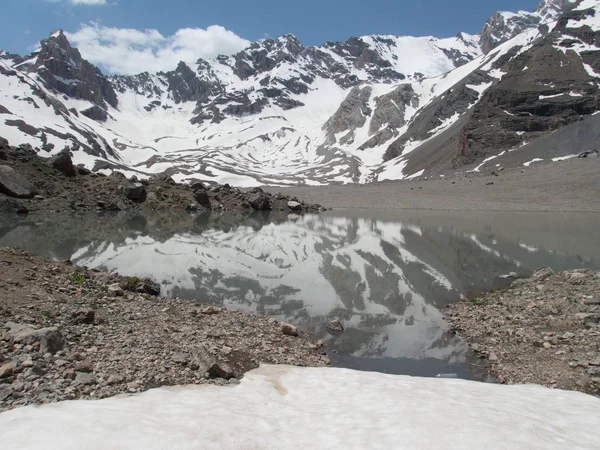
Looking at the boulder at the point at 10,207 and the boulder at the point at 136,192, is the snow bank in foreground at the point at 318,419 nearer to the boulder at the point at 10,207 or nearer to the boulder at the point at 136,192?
the boulder at the point at 10,207

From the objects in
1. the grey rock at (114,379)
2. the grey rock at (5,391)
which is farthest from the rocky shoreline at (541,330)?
the grey rock at (5,391)

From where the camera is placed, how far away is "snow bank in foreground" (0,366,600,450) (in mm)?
5309

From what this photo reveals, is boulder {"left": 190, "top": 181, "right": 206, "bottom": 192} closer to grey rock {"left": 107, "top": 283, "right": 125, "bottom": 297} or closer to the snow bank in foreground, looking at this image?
grey rock {"left": 107, "top": 283, "right": 125, "bottom": 297}

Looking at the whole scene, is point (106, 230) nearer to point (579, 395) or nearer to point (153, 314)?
point (153, 314)

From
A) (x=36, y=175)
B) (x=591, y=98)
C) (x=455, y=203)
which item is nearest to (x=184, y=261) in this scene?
(x=36, y=175)

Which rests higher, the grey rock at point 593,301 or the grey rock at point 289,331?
the grey rock at point 593,301

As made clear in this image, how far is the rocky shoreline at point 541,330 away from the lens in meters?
10.2

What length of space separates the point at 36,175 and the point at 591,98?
136 meters

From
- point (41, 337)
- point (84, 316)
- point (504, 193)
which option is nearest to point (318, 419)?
point (41, 337)

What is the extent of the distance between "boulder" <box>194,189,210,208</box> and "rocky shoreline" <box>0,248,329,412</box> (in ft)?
154

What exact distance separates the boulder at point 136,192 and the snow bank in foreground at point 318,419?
173 feet

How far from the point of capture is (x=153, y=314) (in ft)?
40.8

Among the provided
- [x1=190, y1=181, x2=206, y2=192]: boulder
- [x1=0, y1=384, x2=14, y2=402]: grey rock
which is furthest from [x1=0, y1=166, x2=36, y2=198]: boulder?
[x1=0, y1=384, x2=14, y2=402]: grey rock

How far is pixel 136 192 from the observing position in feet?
186
